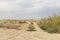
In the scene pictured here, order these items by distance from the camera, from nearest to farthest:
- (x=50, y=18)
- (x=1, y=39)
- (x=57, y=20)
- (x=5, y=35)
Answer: (x=1, y=39) < (x=5, y=35) < (x=57, y=20) < (x=50, y=18)

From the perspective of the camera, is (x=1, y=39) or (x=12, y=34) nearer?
(x=1, y=39)

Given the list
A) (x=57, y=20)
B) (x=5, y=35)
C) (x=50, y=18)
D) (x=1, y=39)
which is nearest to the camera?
(x=1, y=39)

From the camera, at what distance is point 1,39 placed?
14711 millimetres

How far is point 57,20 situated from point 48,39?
57.0ft

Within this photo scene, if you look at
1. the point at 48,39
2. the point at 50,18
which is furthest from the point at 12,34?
the point at 50,18

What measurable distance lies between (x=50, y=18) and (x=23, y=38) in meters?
20.7

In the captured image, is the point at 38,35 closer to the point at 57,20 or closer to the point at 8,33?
the point at 8,33

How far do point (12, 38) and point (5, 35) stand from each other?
99 cm

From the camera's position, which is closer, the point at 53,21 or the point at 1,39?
the point at 1,39

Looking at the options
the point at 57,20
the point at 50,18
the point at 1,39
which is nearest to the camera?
the point at 1,39

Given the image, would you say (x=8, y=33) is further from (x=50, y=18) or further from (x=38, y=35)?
(x=50, y=18)

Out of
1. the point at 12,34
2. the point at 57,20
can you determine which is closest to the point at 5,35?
the point at 12,34

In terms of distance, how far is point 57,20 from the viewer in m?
33.0

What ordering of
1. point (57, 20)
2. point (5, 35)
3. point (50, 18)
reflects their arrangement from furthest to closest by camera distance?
point (50, 18), point (57, 20), point (5, 35)
